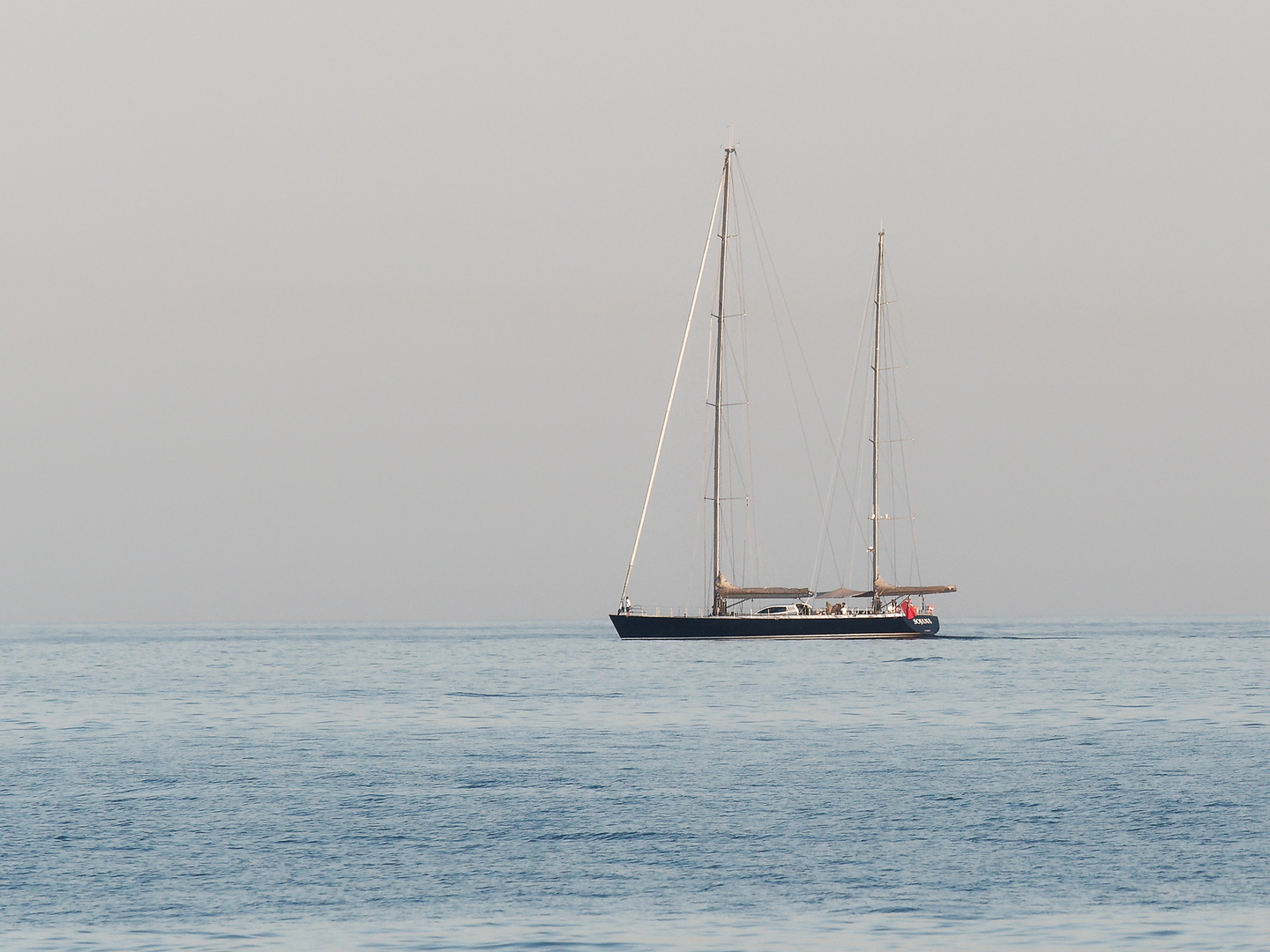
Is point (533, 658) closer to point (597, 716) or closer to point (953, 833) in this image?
point (597, 716)

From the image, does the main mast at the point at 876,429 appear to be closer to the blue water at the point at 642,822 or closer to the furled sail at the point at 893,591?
the furled sail at the point at 893,591

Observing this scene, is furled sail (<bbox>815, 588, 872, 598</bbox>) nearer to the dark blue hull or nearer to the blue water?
the dark blue hull

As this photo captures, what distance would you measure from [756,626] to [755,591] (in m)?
3.14

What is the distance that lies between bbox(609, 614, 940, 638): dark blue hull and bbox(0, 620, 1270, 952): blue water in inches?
1570

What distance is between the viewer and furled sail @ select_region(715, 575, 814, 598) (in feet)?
366

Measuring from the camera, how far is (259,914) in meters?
23.7

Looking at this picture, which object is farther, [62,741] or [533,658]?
[533,658]

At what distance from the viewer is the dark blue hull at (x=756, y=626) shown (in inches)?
4313

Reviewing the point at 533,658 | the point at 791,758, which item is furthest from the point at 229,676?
the point at 791,758

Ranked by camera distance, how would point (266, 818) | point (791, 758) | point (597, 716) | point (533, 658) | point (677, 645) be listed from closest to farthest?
point (266, 818)
point (791, 758)
point (597, 716)
point (533, 658)
point (677, 645)

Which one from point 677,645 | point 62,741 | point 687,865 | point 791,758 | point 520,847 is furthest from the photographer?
point 677,645

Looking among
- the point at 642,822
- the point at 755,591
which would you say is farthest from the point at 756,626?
the point at 642,822

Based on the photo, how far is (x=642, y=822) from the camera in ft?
105

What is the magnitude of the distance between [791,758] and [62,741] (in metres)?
23.7
